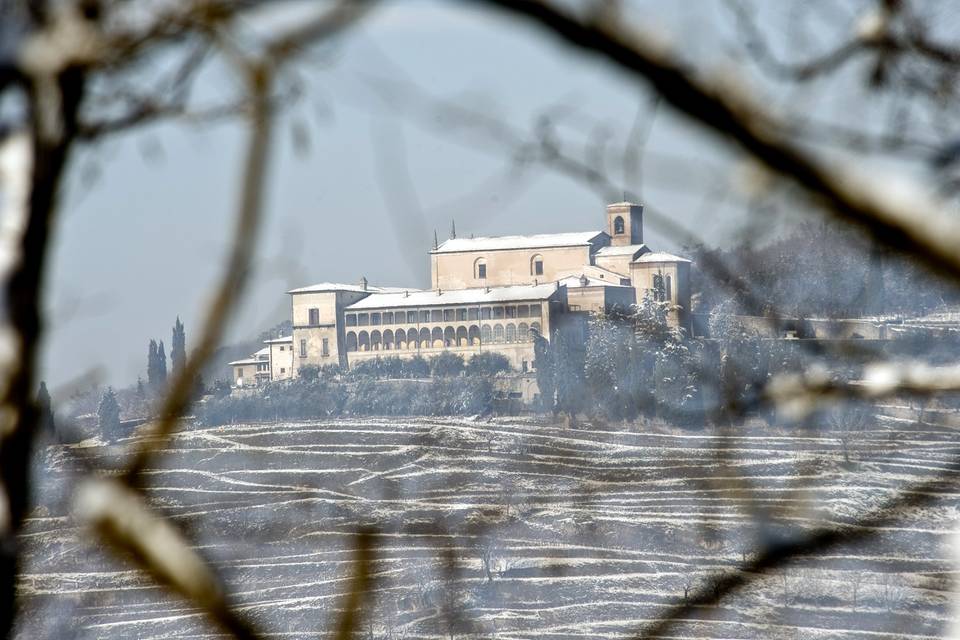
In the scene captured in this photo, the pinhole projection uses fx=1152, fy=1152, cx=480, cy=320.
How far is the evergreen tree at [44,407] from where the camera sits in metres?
0.41

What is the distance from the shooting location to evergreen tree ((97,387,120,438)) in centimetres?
1320

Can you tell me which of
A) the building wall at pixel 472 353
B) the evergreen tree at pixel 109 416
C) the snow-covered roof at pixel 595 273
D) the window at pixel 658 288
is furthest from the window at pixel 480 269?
the evergreen tree at pixel 109 416

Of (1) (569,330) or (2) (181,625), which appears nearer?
(2) (181,625)

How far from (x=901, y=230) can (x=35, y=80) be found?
287 mm

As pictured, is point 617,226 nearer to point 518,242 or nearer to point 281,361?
point 518,242

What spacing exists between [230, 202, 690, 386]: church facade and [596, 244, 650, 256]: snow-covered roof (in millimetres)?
35

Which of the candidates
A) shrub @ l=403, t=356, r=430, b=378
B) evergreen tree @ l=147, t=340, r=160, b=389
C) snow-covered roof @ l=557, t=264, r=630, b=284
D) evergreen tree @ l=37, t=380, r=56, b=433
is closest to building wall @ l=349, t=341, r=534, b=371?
shrub @ l=403, t=356, r=430, b=378

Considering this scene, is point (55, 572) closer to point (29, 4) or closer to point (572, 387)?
point (572, 387)

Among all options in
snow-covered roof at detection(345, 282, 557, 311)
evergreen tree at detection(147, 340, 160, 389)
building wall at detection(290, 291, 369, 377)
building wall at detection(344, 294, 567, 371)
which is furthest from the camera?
building wall at detection(290, 291, 369, 377)

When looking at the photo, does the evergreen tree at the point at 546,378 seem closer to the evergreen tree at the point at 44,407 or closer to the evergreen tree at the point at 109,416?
the evergreen tree at the point at 109,416

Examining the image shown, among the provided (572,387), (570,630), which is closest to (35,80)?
(570,630)

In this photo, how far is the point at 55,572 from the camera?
14.1 metres

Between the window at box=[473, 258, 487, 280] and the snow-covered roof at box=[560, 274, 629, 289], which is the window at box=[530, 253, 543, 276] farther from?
the snow-covered roof at box=[560, 274, 629, 289]

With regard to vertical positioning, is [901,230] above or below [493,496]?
above
